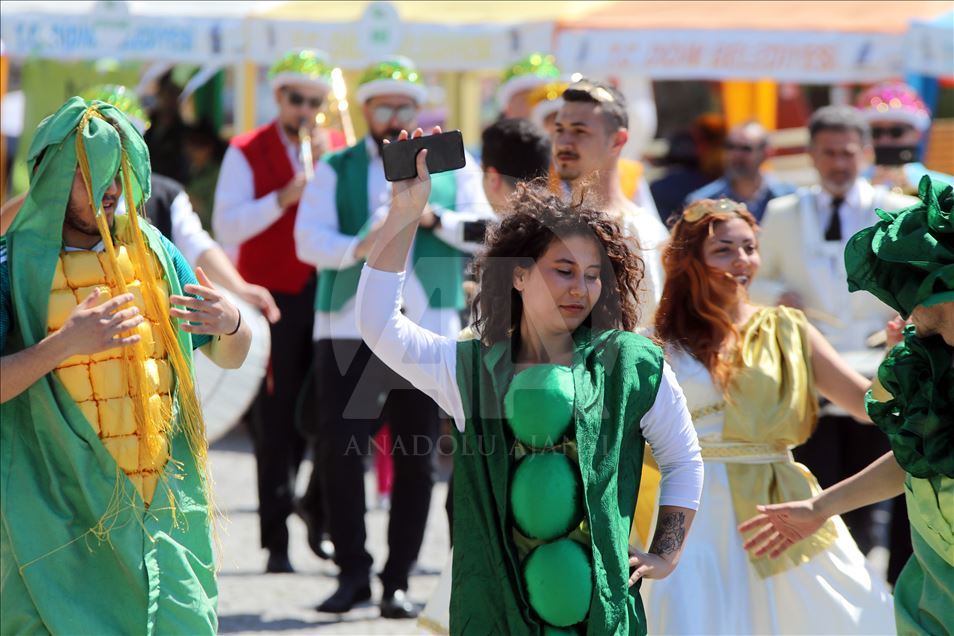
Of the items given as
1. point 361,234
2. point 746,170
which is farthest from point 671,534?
point 746,170

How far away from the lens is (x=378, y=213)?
6.79 metres

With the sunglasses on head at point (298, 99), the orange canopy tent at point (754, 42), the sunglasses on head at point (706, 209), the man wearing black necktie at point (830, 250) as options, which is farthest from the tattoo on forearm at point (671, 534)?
the orange canopy tent at point (754, 42)

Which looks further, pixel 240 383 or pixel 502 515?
pixel 240 383

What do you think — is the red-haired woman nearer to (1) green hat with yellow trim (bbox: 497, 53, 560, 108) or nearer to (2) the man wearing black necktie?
(2) the man wearing black necktie

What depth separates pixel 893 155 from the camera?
8516mm

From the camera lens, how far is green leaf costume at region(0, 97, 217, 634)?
12.8ft

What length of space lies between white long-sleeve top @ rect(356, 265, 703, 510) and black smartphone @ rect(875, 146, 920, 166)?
512 centimetres

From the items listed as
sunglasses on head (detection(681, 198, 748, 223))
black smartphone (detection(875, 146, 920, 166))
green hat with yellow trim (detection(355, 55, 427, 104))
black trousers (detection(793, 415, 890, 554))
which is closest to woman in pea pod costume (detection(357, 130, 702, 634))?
sunglasses on head (detection(681, 198, 748, 223))

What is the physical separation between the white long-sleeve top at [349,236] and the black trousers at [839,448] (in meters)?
1.63

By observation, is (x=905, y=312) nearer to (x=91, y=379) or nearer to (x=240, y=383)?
(x=91, y=379)

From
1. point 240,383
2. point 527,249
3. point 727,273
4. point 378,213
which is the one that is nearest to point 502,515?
point 527,249

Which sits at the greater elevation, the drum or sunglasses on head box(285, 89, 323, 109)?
sunglasses on head box(285, 89, 323, 109)

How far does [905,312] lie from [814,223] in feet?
11.7

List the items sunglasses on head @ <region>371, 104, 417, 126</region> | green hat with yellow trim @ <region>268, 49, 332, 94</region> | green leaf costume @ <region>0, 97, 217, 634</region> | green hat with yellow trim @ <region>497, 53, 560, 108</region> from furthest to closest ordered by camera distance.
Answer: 1. green hat with yellow trim @ <region>497, 53, 560, 108</region>
2. green hat with yellow trim @ <region>268, 49, 332, 94</region>
3. sunglasses on head @ <region>371, 104, 417, 126</region>
4. green leaf costume @ <region>0, 97, 217, 634</region>
